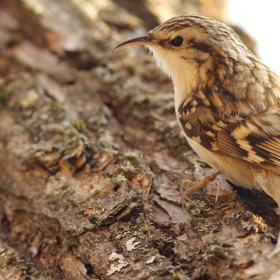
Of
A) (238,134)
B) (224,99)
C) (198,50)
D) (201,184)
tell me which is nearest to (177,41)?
(198,50)

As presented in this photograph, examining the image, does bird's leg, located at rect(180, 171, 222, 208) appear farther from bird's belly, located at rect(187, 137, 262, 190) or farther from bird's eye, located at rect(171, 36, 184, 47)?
bird's eye, located at rect(171, 36, 184, 47)

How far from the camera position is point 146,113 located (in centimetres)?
217

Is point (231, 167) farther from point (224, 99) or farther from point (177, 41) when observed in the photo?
point (177, 41)

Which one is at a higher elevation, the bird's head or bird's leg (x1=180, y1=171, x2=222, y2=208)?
the bird's head

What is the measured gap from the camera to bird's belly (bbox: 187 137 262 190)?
170 centimetres

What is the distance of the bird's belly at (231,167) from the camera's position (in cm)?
170

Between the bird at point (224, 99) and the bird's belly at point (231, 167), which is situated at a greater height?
the bird at point (224, 99)

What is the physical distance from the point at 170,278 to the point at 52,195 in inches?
28.3

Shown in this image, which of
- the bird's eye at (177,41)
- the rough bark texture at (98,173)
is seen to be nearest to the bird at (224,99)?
the bird's eye at (177,41)

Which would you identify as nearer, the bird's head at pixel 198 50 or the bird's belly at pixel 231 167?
the bird's belly at pixel 231 167

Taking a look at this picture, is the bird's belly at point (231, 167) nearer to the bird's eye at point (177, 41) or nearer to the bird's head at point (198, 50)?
the bird's head at point (198, 50)

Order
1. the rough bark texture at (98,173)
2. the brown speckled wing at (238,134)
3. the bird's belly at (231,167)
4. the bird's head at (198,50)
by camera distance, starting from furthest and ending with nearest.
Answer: the bird's head at (198,50) → the bird's belly at (231,167) → the brown speckled wing at (238,134) → the rough bark texture at (98,173)

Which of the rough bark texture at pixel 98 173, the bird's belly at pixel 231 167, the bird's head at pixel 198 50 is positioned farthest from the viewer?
the bird's head at pixel 198 50

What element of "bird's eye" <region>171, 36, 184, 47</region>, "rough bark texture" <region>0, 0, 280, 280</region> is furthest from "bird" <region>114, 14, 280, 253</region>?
"rough bark texture" <region>0, 0, 280, 280</region>
